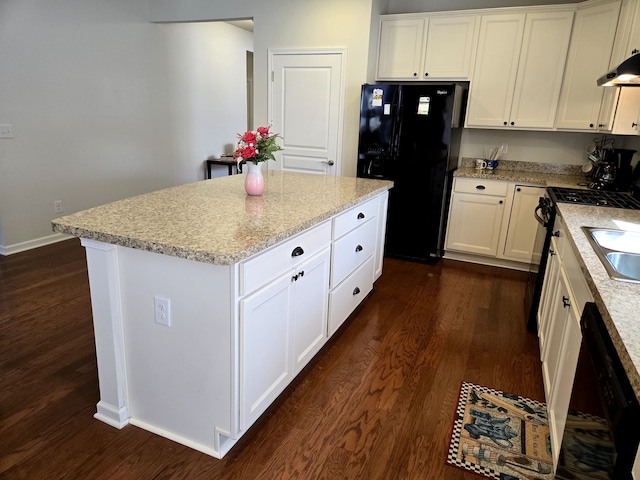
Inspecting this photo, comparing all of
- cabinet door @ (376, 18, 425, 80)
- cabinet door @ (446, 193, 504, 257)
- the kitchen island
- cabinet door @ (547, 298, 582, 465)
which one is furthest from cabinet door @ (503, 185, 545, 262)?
the kitchen island

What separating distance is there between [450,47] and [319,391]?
3366 mm

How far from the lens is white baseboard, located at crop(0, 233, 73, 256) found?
3.92 meters

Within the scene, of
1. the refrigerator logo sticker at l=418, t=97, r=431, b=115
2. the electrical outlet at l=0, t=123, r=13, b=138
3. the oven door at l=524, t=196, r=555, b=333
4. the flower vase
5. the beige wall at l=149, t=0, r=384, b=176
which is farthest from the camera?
the beige wall at l=149, t=0, r=384, b=176

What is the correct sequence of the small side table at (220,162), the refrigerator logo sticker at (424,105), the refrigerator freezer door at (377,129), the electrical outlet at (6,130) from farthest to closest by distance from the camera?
the small side table at (220,162), the refrigerator freezer door at (377,129), the refrigerator logo sticker at (424,105), the electrical outlet at (6,130)

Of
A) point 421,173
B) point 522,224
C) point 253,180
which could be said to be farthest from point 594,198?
point 253,180

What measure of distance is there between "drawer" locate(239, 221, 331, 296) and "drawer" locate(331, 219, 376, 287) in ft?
0.68

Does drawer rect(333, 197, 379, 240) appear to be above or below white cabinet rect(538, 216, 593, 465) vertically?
above

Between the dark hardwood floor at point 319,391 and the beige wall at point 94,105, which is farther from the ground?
the beige wall at point 94,105

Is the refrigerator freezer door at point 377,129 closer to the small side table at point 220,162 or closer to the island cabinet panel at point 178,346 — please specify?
the small side table at point 220,162

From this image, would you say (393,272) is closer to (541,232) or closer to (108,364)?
(541,232)

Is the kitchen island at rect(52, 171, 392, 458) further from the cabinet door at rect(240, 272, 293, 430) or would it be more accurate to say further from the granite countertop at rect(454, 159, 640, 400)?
the granite countertop at rect(454, 159, 640, 400)

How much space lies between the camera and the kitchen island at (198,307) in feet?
5.28

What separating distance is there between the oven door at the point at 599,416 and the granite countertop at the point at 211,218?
3.56 feet

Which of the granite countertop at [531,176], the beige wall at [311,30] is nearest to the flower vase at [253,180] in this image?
the beige wall at [311,30]
